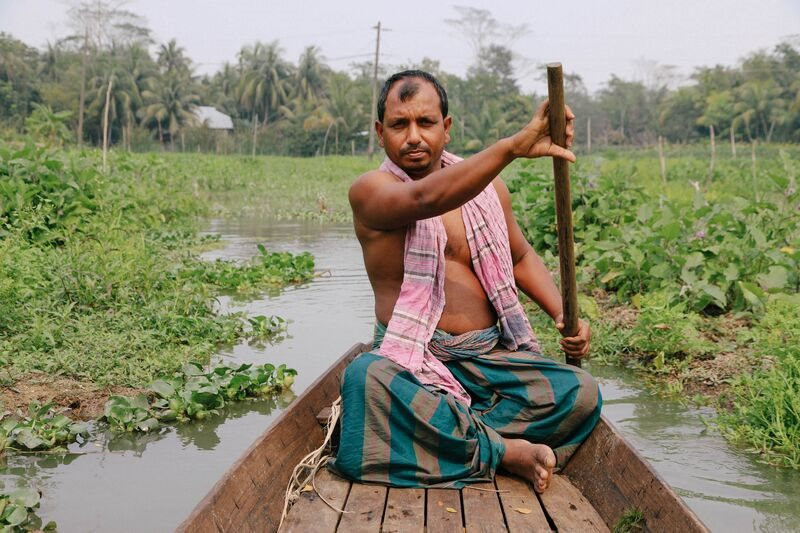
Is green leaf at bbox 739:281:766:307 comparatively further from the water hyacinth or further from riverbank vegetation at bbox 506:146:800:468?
the water hyacinth

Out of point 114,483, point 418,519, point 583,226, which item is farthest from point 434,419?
point 583,226

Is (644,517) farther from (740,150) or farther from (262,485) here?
(740,150)

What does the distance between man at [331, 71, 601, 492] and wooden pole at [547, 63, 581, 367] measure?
0.04 metres

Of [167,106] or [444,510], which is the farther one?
[167,106]

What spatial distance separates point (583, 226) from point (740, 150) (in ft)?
93.8

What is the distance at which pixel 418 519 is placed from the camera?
229 centimetres

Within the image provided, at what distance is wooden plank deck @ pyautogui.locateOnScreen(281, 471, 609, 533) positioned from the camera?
7.36ft

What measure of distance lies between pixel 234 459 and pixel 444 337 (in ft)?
4.20

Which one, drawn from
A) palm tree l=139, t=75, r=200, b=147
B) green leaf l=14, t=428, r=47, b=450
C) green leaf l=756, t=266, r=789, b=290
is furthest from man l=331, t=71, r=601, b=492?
palm tree l=139, t=75, r=200, b=147

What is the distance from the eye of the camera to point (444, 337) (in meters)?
2.79

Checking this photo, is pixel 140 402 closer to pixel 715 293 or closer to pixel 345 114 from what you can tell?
pixel 715 293

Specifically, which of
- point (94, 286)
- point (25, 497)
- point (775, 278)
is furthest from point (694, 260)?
point (25, 497)

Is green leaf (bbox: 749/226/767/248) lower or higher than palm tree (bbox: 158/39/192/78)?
lower

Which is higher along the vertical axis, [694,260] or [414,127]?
[414,127]
